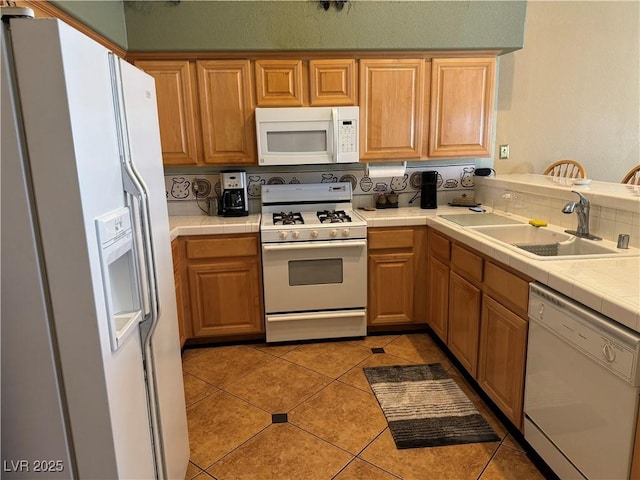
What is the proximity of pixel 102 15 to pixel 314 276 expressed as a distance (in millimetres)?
1985

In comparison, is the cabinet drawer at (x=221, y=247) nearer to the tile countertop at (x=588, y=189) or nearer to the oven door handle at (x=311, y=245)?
the oven door handle at (x=311, y=245)

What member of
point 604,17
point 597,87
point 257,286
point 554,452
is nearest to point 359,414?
point 554,452

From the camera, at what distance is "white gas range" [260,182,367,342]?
9.55 ft

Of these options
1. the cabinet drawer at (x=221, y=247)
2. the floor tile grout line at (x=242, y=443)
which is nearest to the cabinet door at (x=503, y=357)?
the floor tile grout line at (x=242, y=443)

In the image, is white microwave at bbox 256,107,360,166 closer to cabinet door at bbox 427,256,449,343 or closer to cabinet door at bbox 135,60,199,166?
cabinet door at bbox 135,60,199,166

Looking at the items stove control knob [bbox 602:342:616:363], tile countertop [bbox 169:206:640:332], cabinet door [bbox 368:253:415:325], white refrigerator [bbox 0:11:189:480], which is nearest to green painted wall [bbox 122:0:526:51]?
tile countertop [bbox 169:206:640:332]

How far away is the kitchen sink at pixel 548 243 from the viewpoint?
76.2 inches

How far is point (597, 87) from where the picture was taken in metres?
3.72

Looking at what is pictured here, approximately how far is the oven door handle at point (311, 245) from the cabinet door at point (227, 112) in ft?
2.21

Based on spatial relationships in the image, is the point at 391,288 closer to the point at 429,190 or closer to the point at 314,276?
the point at 314,276

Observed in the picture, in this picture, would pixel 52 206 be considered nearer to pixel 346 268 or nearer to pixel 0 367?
pixel 0 367

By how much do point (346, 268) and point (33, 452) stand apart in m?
2.15

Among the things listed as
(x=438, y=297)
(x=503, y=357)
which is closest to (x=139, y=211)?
(x=503, y=357)

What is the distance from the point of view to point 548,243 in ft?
7.98
